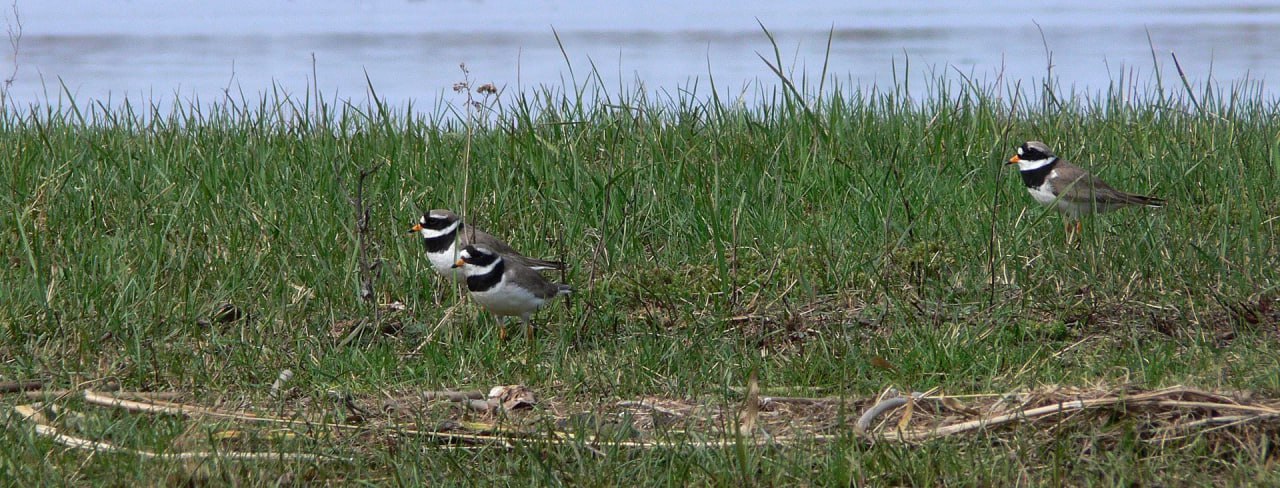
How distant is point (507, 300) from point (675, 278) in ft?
2.57

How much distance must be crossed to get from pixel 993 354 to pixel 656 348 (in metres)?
1.23

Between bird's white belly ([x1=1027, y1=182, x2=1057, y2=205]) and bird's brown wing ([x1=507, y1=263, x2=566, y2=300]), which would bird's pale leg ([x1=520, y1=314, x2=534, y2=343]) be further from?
bird's white belly ([x1=1027, y1=182, x2=1057, y2=205])

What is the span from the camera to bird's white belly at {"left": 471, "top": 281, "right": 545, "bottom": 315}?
538cm

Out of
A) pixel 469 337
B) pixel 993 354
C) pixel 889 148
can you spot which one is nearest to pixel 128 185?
pixel 469 337

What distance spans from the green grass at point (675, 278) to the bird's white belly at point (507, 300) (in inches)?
5.5

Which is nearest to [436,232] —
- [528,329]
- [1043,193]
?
[528,329]

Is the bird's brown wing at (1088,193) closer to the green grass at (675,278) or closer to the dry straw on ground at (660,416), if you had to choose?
the green grass at (675,278)

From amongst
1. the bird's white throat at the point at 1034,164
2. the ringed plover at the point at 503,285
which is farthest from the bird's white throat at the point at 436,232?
the bird's white throat at the point at 1034,164

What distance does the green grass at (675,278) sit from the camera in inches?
154

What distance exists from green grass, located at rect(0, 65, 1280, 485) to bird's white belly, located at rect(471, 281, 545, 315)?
14 centimetres

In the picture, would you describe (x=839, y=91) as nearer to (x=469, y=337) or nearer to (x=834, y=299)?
(x=834, y=299)

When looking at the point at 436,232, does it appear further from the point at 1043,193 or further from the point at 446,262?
the point at 1043,193

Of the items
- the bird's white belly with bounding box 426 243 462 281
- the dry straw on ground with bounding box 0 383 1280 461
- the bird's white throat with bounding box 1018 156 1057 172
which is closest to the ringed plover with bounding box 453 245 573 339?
the bird's white belly with bounding box 426 243 462 281

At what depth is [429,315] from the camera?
5691mm
